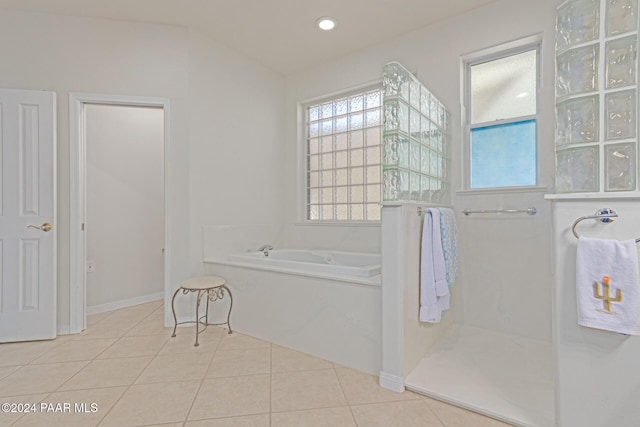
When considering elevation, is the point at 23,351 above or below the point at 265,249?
below

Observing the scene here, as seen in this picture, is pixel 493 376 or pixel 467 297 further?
pixel 467 297

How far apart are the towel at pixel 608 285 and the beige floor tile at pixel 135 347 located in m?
2.47

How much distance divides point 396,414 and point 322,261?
5.70 feet

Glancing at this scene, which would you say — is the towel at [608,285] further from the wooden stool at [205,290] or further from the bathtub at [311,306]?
the wooden stool at [205,290]

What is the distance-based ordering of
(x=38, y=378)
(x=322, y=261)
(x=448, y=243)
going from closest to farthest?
(x=38, y=378), (x=448, y=243), (x=322, y=261)

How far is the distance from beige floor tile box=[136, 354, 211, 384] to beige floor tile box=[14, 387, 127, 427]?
0.17 meters

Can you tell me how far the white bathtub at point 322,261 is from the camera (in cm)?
215

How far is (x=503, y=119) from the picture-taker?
8.14ft

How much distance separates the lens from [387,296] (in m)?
1.77

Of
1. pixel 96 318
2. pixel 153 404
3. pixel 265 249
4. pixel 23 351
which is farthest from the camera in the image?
pixel 265 249

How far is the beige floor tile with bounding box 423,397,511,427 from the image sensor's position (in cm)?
145

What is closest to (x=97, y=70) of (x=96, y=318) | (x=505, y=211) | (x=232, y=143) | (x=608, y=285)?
(x=232, y=143)

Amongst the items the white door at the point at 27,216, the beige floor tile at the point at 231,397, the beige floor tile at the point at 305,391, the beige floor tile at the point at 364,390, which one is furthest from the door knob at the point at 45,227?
the beige floor tile at the point at 364,390

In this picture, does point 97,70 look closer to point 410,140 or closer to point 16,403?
point 16,403
